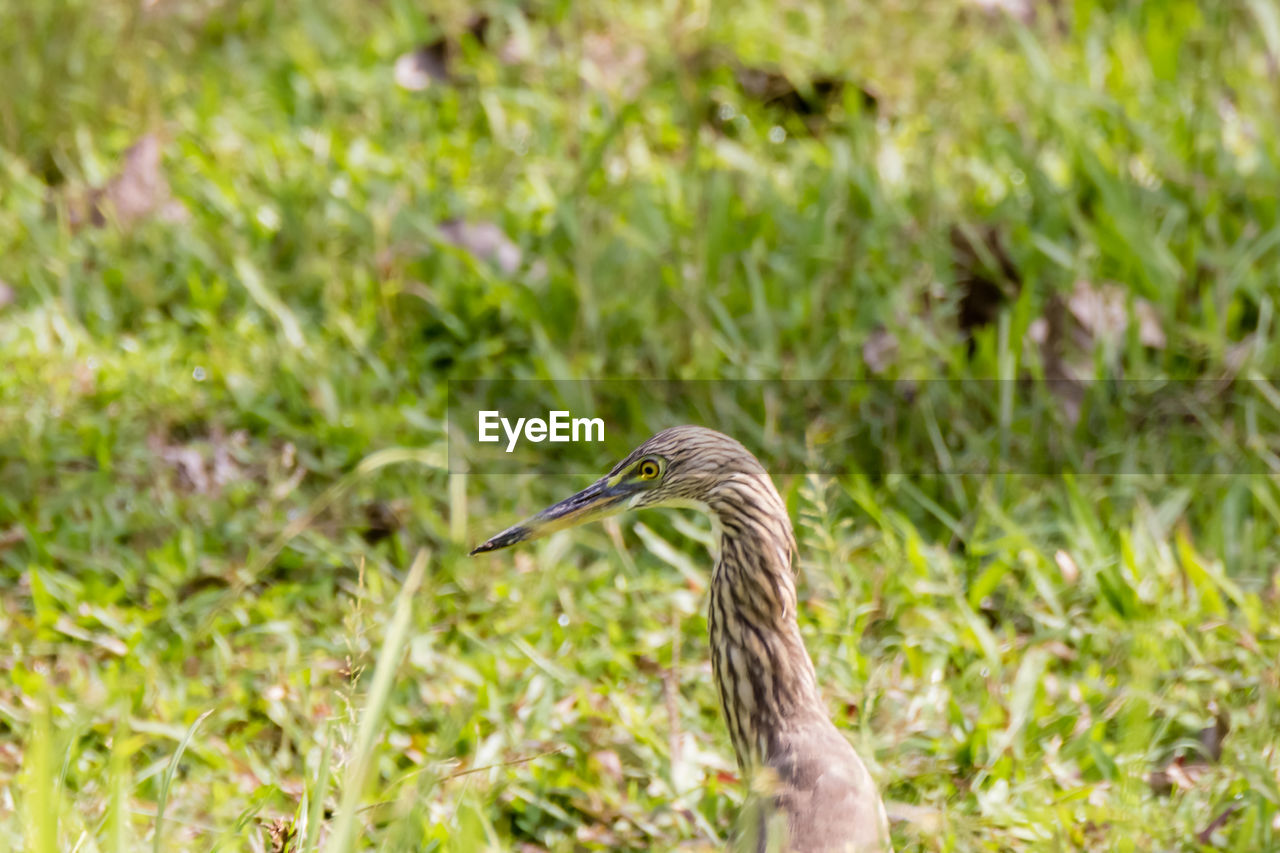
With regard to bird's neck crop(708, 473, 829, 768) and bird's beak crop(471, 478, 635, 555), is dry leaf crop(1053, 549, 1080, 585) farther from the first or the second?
bird's beak crop(471, 478, 635, 555)

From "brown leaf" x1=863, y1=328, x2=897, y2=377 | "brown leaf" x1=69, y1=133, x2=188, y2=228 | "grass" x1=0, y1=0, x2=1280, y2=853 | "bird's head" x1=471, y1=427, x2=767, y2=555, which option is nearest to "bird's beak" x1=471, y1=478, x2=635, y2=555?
"bird's head" x1=471, y1=427, x2=767, y2=555

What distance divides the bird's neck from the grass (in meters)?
0.23

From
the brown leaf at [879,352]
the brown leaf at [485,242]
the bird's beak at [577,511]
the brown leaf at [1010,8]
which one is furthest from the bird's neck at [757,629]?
the brown leaf at [1010,8]

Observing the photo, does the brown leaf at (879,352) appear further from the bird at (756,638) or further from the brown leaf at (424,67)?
the brown leaf at (424,67)

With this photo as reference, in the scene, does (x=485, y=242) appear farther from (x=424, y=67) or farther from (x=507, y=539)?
(x=507, y=539)

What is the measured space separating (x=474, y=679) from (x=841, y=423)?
1.28 meters

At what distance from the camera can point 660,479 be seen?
2.76m

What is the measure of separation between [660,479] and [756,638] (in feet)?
1.18

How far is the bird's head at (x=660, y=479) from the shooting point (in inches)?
107

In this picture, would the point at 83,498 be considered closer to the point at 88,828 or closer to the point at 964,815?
the point at 88,828

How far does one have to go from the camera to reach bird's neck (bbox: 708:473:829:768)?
2.58 meters

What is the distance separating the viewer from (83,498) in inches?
145

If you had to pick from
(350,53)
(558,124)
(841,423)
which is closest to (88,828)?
(841,423)

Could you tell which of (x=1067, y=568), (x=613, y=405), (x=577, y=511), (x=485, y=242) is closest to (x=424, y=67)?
(x=485, y=242)
